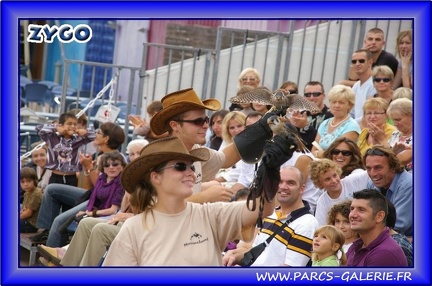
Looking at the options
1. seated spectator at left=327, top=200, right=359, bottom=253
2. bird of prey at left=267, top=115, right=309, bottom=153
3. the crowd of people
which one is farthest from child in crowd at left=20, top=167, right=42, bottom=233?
bird of prey at left=267, top=115, right=309, bottom=153

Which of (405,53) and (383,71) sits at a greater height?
(405,53)

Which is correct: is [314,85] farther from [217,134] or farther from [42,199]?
[42,199]

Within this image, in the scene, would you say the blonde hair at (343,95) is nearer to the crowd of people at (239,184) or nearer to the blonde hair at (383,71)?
the crowd of people at (239,184)

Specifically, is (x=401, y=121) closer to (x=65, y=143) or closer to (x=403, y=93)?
(x=403, y=93)

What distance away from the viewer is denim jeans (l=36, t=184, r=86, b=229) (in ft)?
33.3

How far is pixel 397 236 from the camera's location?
6738mm

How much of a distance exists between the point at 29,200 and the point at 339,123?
3.25 metres

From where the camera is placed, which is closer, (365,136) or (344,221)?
(344,221)

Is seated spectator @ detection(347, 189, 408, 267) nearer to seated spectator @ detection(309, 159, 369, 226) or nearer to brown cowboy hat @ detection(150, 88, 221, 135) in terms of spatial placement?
seated spectator @ detection(309, 159, 369, 226)

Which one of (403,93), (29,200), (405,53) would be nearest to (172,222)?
(403,93)

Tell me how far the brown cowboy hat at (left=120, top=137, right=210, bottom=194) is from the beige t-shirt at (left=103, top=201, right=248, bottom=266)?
0.77ft

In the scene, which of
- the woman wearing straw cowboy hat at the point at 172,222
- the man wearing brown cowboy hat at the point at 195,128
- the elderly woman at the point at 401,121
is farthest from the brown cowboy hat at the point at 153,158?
the elderly woman at the point at 401,121

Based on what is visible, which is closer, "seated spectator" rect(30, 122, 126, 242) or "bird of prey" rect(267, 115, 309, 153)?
"bird of prey" rect(267, 115, 309, 153)

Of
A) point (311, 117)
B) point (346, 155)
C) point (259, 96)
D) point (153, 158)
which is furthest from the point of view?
point (311, 117)
